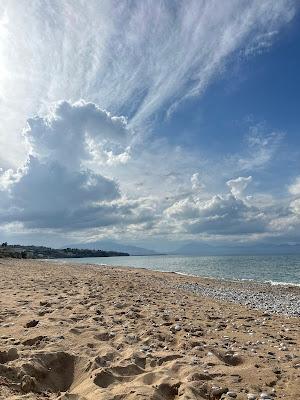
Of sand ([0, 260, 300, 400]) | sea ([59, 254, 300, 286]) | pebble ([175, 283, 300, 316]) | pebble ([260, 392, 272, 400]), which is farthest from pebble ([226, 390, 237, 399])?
sea ([59, 254, 300, 286])

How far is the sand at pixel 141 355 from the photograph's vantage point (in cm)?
659

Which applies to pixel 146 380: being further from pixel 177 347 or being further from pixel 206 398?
pixel 177 347

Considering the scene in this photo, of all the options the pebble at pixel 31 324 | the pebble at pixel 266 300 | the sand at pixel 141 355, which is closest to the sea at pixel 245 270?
the pebble at pixel 266 300

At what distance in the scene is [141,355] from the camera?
8.42 metres

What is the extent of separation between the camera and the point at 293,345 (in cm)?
1023

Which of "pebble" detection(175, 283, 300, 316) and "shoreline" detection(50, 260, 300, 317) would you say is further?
"shoreline" detection(50, 260, 300, 317)

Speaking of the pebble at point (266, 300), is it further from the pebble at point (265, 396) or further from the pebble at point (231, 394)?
the pebble at point (231, 394)

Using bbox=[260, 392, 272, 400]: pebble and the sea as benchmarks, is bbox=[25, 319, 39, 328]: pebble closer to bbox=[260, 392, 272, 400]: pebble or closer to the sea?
bbox=[260, 392, 272, 400]: pebble

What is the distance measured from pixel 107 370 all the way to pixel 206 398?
202cm

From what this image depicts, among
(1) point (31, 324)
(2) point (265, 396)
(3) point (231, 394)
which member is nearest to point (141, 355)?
(3) point (231, 394)

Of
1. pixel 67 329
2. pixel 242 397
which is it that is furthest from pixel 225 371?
pixel 67 329

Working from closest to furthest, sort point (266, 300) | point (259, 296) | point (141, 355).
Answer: point (141, 355), point (266, 300), point (259, 296)

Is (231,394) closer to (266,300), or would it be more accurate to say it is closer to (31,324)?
(31,324)

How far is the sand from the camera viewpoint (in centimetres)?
659
